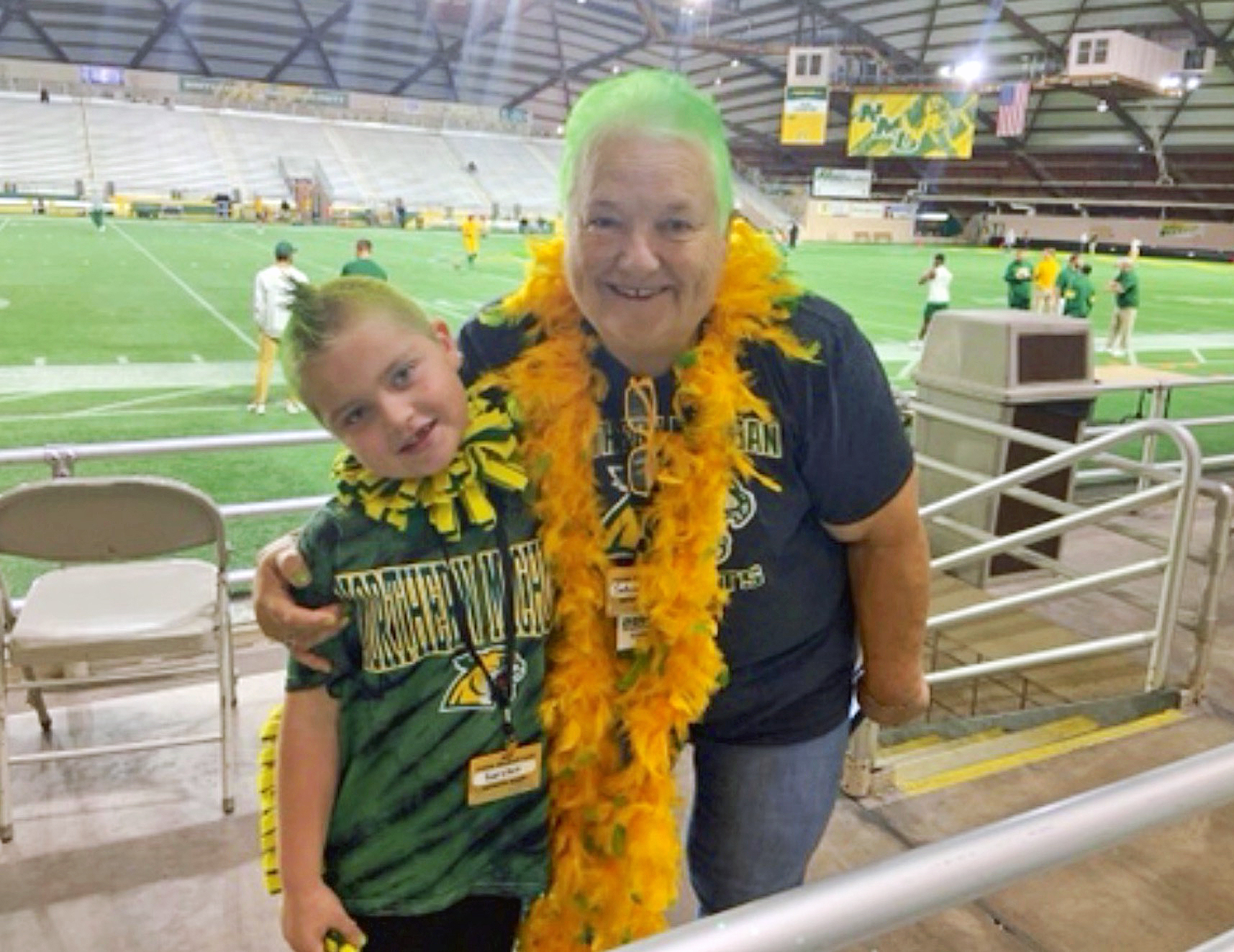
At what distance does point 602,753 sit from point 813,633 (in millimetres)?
395

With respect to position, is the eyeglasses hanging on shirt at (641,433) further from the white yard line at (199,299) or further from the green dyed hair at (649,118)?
the white yard line at (199,299)

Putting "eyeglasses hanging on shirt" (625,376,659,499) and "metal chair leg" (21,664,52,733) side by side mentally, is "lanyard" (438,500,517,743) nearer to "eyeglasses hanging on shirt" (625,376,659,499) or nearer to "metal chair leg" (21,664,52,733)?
"eyeglasses hanging on shirt" (625,376,659,499)

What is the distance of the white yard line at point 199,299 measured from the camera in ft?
44.8

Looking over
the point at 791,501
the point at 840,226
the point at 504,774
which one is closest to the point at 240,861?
the point at 504,774

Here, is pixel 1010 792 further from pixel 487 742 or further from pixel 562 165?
pixel 562 165

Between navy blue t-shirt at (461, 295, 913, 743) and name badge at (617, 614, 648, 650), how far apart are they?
0.12m

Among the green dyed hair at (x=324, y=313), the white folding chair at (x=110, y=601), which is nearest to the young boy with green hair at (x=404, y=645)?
the green dyed hair at (x=324, y=313)

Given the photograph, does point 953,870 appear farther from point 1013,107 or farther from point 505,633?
point 1013,107

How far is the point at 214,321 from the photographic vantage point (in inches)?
585

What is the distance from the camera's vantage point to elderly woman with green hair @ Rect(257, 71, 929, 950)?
1485 mm

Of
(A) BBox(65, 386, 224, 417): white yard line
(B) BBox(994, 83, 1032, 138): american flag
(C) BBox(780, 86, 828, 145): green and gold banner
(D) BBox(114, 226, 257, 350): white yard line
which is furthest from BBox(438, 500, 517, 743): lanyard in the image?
(B) BBox(994, 83, 1032, 138): american flag

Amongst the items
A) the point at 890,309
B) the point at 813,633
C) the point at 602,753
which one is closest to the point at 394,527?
the point at 602,753

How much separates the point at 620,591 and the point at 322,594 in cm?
49

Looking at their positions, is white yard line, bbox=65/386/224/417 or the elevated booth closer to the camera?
the elevated booth
